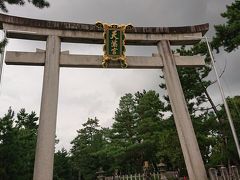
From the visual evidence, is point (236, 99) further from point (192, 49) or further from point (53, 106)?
point (53, 106)

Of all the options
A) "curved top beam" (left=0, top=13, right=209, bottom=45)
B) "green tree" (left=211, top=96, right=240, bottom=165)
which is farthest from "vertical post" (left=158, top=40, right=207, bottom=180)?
"green tree" (left=211, top=96, right=240, bottom=165)

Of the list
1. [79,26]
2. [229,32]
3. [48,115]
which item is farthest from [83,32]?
[229,32]

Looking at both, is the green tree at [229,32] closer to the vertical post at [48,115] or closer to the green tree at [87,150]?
the vertical post at [48,115]

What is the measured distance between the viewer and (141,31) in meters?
11.1

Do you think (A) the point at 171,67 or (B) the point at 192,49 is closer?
(A) the point at 171,67

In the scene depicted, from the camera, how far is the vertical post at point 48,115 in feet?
26.9

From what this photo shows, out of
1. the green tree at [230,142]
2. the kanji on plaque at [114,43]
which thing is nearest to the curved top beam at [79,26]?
the kanji on plaque at [114,43]

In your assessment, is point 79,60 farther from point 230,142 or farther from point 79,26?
point 230,142

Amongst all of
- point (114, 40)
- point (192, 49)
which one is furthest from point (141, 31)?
point (192, 49)

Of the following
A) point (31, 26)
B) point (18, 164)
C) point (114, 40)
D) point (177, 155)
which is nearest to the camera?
point (31, 26)

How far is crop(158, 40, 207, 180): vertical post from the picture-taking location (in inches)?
361

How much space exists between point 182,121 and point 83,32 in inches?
199

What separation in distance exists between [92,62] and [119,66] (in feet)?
3.45

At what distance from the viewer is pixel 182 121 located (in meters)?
9.82
